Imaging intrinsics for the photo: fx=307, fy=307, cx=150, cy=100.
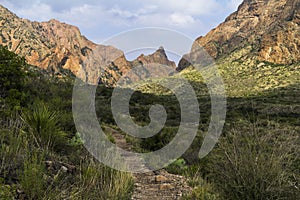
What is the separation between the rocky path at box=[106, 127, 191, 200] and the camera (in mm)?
5377

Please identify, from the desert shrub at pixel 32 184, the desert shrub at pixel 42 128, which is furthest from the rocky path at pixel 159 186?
the desert shrub at pixel 32 184

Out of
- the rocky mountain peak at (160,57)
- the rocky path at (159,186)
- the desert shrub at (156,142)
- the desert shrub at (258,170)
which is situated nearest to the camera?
the desert shrub at (258,170)

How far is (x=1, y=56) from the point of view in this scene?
10.7 meters

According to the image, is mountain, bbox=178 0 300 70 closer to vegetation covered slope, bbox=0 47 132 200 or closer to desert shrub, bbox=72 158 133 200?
vegetation covered slope, bbox=0 47 132 200

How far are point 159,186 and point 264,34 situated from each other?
102050 millimetres

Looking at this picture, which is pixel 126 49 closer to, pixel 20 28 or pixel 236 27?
pixel 20 28

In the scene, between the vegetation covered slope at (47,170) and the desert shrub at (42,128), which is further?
the desert shrub at (42,128)

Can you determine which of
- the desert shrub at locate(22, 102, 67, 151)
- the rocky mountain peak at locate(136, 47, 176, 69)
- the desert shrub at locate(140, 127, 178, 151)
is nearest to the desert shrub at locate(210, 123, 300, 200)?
the desert shrub at locate(22, 102, 67, 151)

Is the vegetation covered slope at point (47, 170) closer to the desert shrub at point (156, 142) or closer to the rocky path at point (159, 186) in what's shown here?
the rocky path at point (159, 186)

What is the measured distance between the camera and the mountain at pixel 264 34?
85188 mm

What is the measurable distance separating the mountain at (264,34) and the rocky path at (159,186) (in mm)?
55704

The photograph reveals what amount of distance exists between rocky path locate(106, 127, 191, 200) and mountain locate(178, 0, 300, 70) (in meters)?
55.7

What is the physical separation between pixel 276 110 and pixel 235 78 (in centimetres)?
4122

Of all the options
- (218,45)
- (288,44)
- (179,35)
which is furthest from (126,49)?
(218,45)
